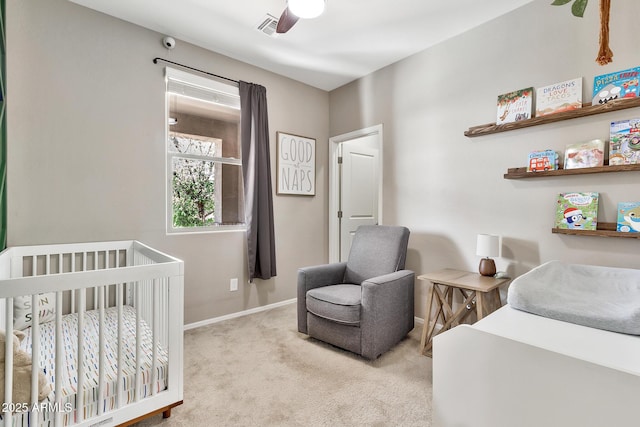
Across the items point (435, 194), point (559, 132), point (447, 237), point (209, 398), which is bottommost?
point (209, 398)

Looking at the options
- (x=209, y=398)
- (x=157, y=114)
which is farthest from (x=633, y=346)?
(x=157, y=114)

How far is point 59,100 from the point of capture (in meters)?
2.23

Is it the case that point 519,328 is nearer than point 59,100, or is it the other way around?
point 519,328

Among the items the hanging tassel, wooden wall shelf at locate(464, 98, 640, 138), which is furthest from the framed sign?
the hanging tassel

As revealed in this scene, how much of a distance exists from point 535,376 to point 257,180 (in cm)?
269

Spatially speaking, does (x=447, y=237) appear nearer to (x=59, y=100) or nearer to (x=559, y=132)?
(x=559, y=132)

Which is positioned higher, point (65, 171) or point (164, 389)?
point (65, 171)

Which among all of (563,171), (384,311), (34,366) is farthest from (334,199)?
(34,366)

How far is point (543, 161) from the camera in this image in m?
2.15

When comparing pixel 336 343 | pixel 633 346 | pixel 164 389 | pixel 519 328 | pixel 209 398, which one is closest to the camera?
pixel 633 346

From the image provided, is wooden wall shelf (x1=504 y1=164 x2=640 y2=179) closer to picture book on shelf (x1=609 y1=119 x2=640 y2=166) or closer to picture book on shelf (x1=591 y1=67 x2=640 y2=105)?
picture book on shelf (x1=609 y1=119 x2=640 y2=166)

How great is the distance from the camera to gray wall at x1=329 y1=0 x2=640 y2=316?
196 cm

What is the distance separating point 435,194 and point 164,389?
252cm

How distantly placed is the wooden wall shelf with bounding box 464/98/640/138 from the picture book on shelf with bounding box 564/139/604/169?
19cm
